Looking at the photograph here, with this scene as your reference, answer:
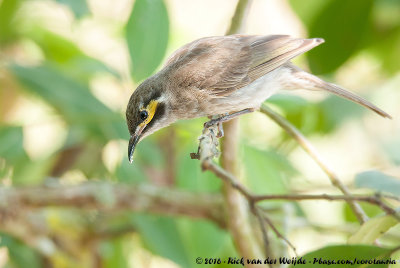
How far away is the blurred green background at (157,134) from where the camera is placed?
345 cm

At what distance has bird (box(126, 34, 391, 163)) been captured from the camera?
287 cm

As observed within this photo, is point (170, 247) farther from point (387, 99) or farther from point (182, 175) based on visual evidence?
point (387, 99)

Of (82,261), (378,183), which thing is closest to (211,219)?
(82,261)

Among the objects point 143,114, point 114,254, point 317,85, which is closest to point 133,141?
point 143,114

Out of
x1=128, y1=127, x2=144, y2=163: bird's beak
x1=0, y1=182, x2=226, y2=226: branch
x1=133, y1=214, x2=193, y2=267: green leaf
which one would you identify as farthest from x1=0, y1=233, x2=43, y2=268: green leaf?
x1=128, y1=127, x2=144, y2=163: bird's beak

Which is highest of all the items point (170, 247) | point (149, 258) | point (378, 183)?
point (378, 183)

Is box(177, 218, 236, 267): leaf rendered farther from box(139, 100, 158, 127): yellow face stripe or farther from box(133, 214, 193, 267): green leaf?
box(139, 100, 158, 127): yellow face stripe

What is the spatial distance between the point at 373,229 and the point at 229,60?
139 centimetres

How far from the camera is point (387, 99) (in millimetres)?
4289

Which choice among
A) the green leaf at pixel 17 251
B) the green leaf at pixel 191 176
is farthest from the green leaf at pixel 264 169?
the green leaf at pixel 17 251

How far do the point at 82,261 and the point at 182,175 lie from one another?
1205 millimetres

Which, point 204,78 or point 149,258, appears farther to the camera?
point 149,258

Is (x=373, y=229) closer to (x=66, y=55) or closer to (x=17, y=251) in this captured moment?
(x=17, y=251)

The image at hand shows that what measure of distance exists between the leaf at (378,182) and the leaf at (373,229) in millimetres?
126
